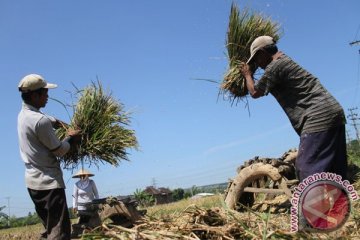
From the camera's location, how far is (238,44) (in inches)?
192

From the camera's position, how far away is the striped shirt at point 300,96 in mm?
3068

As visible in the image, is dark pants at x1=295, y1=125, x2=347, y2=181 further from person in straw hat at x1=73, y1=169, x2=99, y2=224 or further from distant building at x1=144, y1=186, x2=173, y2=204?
distant building at x1=144, y1=186, x2=173, y2=204

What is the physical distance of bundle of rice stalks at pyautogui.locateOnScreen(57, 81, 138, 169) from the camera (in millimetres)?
4875

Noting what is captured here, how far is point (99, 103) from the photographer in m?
5.46

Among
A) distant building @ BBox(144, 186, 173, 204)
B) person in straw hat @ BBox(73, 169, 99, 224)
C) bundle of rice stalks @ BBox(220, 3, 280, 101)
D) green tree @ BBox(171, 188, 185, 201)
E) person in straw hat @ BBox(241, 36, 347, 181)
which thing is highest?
bundle of rice stalks @ BBox(220, 3, 280, 101)

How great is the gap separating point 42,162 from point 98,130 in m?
1.63

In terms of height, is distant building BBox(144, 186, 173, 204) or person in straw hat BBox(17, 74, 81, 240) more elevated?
person in straw hat BBox(17, 74, 81, 240)

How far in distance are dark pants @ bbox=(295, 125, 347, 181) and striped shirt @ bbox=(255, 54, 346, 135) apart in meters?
0.05

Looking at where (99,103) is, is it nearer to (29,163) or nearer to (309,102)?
(29,163)

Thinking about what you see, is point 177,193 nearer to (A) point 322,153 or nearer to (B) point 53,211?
(B) point 53,211

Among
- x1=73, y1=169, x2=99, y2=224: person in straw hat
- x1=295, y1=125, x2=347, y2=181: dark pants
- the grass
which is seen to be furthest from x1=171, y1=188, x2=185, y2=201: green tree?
the grass

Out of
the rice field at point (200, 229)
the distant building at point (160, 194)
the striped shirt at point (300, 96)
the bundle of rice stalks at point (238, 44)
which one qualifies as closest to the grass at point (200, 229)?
the rice field at point (200, 229)

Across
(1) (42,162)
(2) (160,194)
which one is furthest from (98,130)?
(2) (160,194)

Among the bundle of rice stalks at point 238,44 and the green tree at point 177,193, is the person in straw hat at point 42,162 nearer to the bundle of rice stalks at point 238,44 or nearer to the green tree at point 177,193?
the bundle of rice stalks at point 238,44
